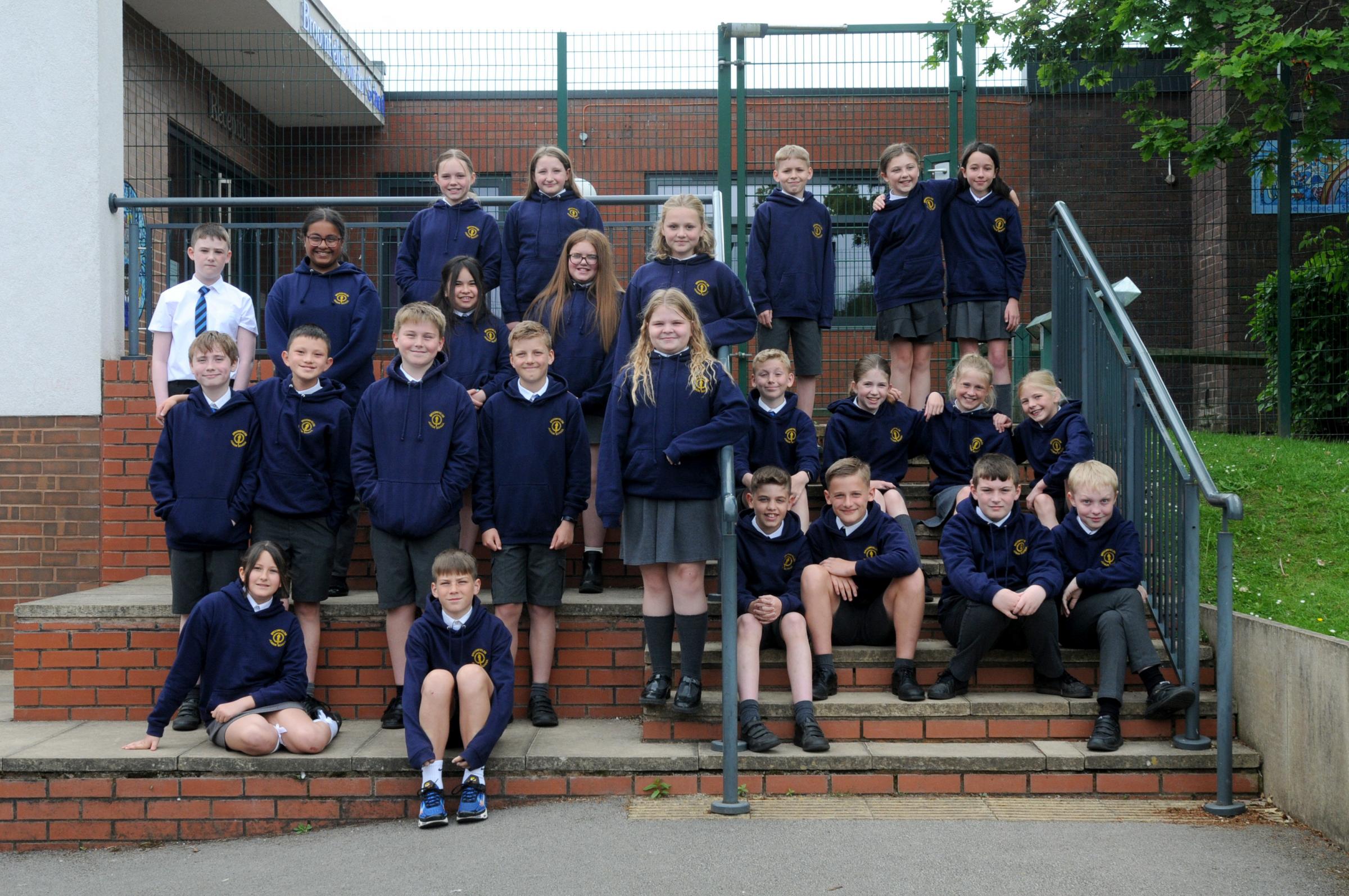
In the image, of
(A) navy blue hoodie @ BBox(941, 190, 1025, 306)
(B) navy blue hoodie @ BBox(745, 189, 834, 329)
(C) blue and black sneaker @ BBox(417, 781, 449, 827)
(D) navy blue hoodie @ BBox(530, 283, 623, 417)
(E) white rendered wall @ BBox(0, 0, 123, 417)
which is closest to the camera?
(C) blue and black sneaker @ BBox(417, 781, 449, 827)

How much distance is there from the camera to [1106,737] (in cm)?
455

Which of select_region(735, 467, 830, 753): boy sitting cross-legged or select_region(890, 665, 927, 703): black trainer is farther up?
select_region(735, 467, 830, 753): boy sitting cross-legged

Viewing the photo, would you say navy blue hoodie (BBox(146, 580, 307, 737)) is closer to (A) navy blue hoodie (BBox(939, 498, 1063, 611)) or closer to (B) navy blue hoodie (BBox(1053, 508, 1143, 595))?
(A) navy blue hoodie (BBox(939, 498, 1063, 611))

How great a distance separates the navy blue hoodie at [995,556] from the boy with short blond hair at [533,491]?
161cm

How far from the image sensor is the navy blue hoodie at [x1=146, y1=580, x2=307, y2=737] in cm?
460

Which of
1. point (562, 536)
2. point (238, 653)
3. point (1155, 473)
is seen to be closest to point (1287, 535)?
point (1155, 473)

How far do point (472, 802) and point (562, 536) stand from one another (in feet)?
3.91

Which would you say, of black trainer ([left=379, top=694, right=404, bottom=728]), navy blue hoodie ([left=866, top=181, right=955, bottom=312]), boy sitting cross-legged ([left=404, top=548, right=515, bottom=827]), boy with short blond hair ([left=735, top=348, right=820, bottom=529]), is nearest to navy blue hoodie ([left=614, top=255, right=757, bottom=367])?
boy with short blond hair ([left=735, top=348, right=820, bottom=529])

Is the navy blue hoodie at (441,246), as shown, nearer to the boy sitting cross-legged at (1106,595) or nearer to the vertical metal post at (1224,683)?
the boy sitting cross-legged at (1106,595)

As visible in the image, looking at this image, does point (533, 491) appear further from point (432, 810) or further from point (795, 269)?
point (795, 269)

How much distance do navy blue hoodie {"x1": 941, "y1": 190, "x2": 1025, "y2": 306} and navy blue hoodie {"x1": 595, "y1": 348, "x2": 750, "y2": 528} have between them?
211 cm

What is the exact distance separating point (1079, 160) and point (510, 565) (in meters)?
6.33

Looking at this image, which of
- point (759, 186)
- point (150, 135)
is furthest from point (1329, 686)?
point (150, 135)

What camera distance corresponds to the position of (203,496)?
498cm
